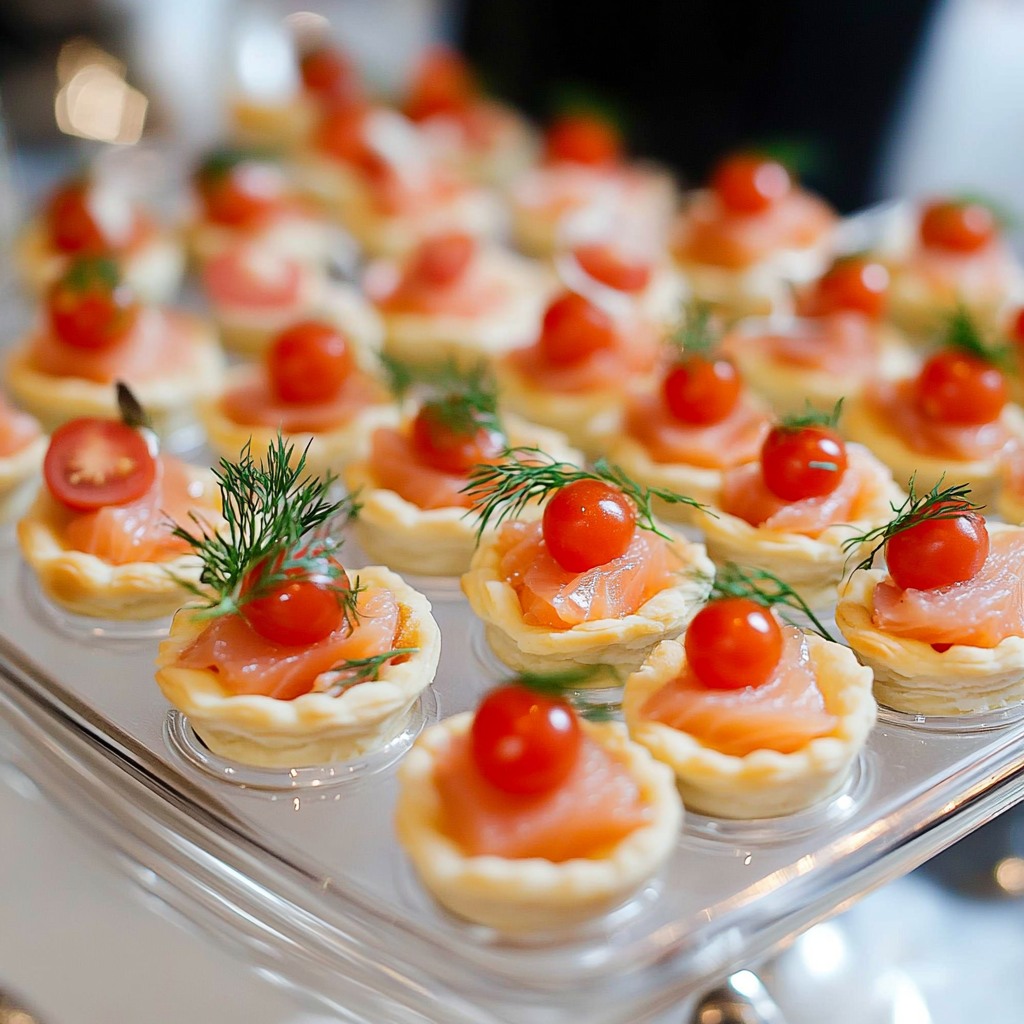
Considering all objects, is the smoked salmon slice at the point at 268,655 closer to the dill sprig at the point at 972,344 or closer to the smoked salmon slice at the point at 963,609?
the smoked salmon slice at the point at 963,609

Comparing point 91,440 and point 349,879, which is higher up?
point 91,440

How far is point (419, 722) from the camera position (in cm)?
270

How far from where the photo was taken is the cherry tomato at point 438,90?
5.95 metres

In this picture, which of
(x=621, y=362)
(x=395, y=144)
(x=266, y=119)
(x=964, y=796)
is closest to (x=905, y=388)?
(x=621, y=362)

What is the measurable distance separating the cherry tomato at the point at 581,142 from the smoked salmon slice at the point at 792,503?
2590 mm

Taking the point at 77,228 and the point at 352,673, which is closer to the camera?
the point at 352,673

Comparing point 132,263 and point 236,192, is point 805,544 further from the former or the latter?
point 236,192

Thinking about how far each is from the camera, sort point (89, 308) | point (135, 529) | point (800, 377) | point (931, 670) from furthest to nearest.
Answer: point (800, 377) < point (89, 308) < point (135, 529) < point (931, 670)

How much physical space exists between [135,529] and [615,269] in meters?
2.08

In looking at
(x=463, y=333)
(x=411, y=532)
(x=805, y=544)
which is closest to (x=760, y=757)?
(x=805, y=544)

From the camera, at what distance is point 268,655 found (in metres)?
2.56

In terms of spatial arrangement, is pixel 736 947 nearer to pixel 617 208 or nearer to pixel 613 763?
pixel 613 763

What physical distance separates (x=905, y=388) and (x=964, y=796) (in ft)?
4.83

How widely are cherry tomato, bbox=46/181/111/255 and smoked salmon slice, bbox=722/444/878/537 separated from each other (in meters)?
2.53
